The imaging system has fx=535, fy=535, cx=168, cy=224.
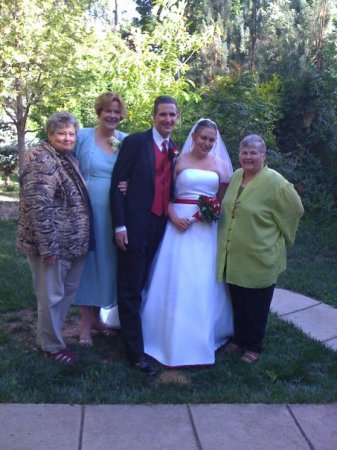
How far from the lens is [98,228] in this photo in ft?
13.4

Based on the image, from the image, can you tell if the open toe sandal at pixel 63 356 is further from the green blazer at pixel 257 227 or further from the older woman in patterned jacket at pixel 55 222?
the green blazer at pixel 257 227

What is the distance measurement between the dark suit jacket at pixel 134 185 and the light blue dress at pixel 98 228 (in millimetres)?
162

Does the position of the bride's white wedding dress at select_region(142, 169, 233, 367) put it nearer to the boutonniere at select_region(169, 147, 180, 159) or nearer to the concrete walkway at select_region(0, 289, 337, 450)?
the boutonniere at select_region(169, 147, 180, 159)

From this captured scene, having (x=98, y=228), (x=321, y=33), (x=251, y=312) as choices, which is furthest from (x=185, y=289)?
(x=321, y=33)

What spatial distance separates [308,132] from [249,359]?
7681 mm

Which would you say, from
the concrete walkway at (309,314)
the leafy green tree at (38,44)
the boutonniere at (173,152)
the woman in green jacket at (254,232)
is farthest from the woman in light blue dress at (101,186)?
the leafy green tree at (38,44)

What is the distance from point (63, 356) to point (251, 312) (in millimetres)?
1476

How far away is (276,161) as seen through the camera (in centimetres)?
935

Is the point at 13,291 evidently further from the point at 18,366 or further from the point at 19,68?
the point at 19,68

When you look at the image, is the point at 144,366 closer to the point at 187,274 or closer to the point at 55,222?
the point at 187,274

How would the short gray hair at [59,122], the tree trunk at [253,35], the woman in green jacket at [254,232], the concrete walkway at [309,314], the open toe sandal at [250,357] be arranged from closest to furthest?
the short gray hair at [59,122] → the woman in green jacket at [254,232] → the open toe sandal at [250,357] → the concrete walkway at [309,314] → the tree trunk at [253,35]

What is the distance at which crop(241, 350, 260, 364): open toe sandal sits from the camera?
416 cm

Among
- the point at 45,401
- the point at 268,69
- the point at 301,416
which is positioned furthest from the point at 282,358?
the point at 268,69

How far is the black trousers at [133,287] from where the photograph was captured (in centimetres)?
393
